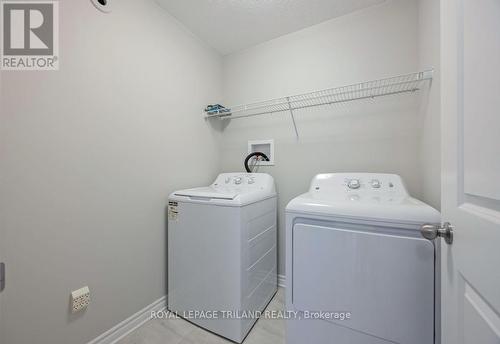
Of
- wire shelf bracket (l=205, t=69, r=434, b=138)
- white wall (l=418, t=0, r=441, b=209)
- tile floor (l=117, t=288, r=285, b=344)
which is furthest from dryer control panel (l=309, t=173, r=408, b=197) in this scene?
tile floor (l=117, t=288, r=285, b=344)

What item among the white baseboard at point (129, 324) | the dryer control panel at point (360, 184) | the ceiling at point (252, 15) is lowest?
the white baseboard at point (129, 324)

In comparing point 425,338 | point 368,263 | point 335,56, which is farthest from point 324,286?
point 335,56

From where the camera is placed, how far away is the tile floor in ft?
4.15

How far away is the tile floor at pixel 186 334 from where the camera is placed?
1266 millimetres

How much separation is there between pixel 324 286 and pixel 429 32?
65.2 inches

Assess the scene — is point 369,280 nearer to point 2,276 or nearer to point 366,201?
point 366,201

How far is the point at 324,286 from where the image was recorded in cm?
98

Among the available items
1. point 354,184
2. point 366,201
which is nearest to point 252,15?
point 354,184

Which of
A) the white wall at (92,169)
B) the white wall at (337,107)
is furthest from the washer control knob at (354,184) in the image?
the white wall at (92,169)

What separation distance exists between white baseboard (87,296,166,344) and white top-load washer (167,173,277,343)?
3.5 inches

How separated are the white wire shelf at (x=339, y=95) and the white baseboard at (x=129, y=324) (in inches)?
69.0

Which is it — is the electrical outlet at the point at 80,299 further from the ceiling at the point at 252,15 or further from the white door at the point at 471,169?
the ceiling at the point at 252,15

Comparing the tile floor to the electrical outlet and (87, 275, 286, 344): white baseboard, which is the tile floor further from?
the electrical outlet

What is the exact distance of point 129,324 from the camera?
4.30ft
